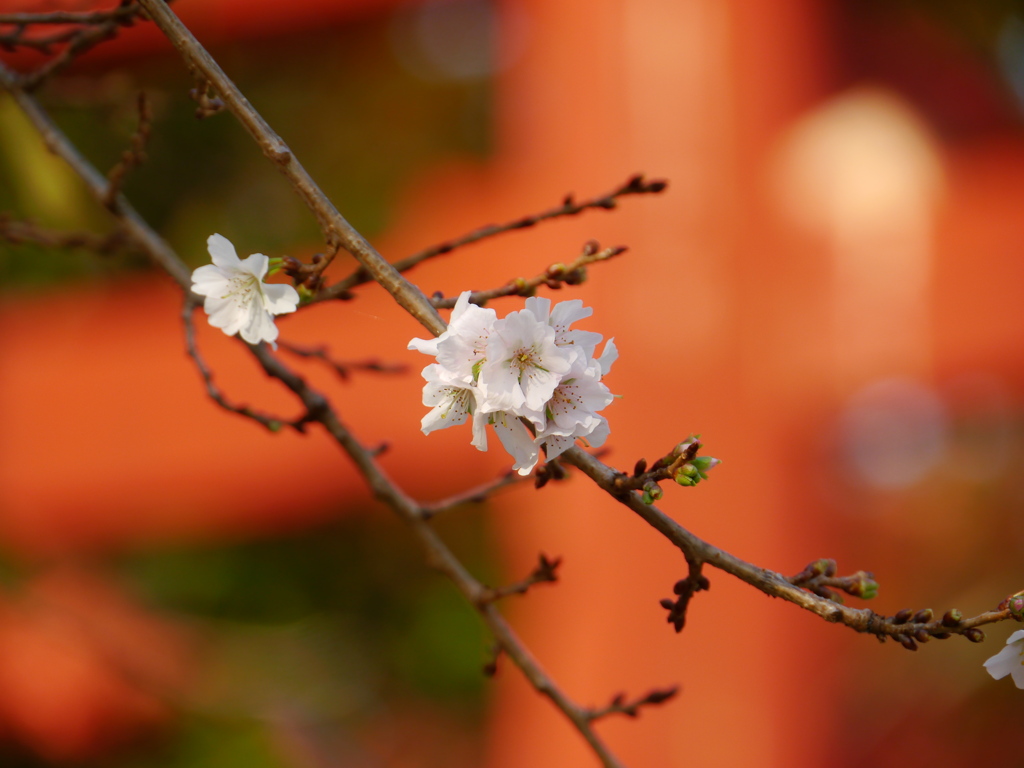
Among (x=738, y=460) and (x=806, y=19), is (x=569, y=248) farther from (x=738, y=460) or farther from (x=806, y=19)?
(x=806, y=19)

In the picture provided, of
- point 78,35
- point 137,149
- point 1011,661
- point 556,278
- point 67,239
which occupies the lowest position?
point 1011,661

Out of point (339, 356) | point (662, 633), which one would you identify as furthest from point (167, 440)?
point (662, 633)

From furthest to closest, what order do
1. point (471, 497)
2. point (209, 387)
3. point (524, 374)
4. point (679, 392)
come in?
1. point (679, 392)
2. point (471, 497)
3. point (209, 387)
4. point (524, 374)

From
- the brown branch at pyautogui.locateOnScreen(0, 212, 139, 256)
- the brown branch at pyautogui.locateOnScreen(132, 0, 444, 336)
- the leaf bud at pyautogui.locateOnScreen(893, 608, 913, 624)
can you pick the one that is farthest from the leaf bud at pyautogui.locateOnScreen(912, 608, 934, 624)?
the brown branch at pyautogui.locateOnScreen(0, 212, 139, 256)

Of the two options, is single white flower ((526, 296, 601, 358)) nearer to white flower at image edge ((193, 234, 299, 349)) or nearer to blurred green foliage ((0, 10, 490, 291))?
white flower at image edge ((193, 234, 299, 349))

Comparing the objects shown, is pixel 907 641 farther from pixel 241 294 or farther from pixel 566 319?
pixel 241 294

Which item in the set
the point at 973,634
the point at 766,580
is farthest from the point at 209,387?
the point at 973,634

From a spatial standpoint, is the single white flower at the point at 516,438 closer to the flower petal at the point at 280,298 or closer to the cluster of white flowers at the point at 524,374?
the cluster of white flowers at the point at 524,374
